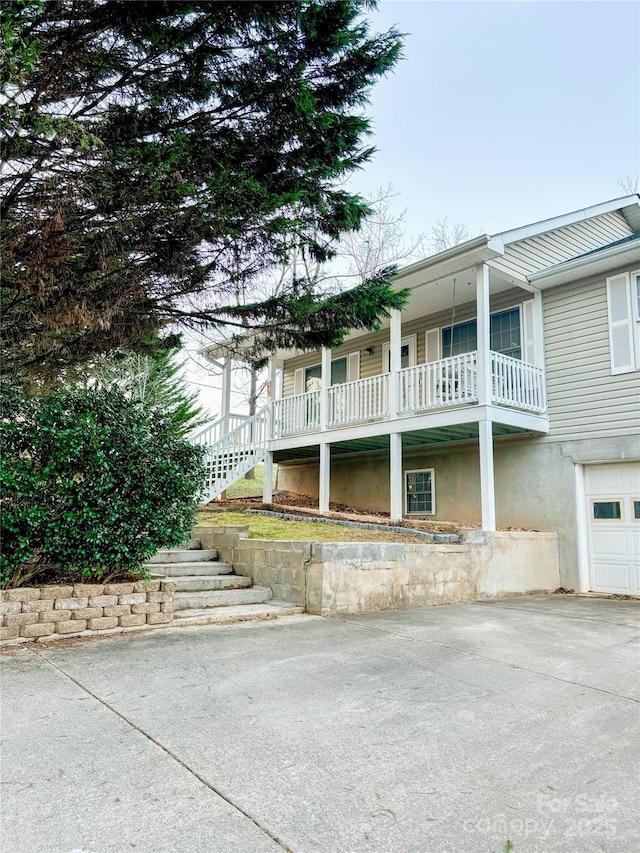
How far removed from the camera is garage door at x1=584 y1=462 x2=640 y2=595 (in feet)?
31.4

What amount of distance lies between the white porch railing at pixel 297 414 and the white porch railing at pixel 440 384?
2.53 metres

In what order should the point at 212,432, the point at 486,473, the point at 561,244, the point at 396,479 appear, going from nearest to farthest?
1. the point at 486,473
2. the point at 396,479
3. the point at 561,244
4. the point at 212,432

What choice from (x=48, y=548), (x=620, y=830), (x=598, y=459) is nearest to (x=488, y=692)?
(x=620, y=830)

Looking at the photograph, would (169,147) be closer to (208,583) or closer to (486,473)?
(208,583)

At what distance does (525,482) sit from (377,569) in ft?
16.7

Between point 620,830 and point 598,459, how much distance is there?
8609mm

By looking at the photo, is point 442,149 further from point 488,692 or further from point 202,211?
point 488,692

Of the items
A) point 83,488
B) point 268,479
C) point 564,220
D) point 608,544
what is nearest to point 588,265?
point 564,220

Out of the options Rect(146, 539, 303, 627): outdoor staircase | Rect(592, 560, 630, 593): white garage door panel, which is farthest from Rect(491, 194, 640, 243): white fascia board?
Rect(146, 539, 303, 627): outdoor staircase

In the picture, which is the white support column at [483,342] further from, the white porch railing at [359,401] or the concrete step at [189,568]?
the concrete step at [189,568]

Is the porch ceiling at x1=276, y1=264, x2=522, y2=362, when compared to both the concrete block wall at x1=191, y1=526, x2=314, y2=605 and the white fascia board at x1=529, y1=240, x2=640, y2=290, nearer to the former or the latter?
the white fascia board at x1=529, y1=240, x2=640, y2=290

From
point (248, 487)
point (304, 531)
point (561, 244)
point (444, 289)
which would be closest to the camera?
point (304, 531)

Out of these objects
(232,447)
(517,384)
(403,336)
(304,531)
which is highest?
(403,336)

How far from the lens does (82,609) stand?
5250 millimetres
